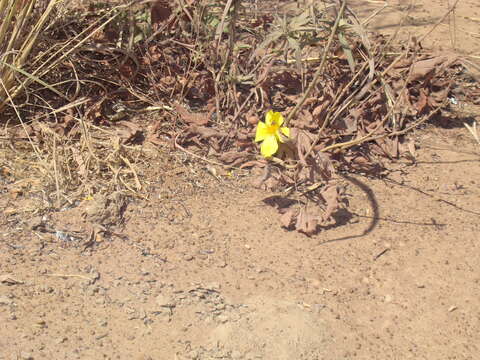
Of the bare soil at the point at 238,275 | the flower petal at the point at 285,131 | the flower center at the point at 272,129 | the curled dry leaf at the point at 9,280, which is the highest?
the flower center at the point at 272,129

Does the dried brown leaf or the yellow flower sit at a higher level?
the yellow flower

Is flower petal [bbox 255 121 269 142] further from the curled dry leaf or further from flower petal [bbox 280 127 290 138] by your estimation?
the curled dry leaf

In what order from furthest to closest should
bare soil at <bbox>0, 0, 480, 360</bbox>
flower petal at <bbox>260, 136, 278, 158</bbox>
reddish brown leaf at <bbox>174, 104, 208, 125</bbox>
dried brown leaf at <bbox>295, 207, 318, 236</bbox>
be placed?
reddish brown leaf at <bbox>174, 104, 208, 125</bbox> → flower petal at <bbox>260, 136, 278, 158</bbox> → dried brown leaf at <bbox>295, 207, 318, 236</bbox> → bare soil at <bbox>0, 0, 480, 360</bbox>

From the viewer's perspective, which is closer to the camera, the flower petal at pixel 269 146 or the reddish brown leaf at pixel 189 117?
the flower petal at pixel 269 146

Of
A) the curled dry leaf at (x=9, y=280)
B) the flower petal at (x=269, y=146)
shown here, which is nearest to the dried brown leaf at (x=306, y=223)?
the flower petal at (x=269, y=146)

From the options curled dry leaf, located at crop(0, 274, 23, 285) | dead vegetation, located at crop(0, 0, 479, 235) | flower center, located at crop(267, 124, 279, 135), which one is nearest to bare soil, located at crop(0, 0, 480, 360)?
curled dry leaf, located at crop(0, 274, 23, 285)

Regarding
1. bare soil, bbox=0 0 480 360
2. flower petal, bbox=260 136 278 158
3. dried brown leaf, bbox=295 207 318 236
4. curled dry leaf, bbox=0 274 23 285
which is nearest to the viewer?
bare soil, bbox=0 0 480 360

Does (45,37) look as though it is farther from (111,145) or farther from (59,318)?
(59,318)

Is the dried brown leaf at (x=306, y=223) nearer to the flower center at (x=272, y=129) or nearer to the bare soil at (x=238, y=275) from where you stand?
the bare soil at (x=238, y=275)
